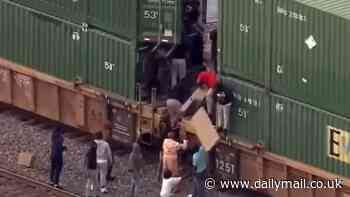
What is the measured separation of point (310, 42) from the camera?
24.4m

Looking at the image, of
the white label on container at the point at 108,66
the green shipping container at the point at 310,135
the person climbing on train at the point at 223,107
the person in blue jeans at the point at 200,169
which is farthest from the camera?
the white label on container at the point at 108,66

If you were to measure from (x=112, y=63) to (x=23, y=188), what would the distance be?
9.54 ft

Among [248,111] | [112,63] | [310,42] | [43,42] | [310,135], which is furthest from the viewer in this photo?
[43,42]

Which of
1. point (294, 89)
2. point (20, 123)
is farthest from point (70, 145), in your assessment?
point (294, 89)

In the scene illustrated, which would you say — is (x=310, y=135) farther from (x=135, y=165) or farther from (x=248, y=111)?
Result: (x=135, y=165)

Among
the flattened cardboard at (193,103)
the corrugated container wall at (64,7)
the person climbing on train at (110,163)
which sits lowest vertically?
the person climbing on train at (110,163)

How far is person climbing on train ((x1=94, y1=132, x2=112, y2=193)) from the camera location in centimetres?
2539

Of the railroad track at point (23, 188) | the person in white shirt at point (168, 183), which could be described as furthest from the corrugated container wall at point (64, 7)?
the person in white shirt at point (168, 183)

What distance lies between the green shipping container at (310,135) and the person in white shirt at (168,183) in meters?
1.76

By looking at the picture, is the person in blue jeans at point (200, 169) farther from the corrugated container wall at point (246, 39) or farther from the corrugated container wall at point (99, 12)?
the corrugated container wall at point (99, 12)

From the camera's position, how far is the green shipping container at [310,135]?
952 inches

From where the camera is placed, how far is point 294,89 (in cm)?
2489

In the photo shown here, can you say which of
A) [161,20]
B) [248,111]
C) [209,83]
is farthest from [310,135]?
[161,20]

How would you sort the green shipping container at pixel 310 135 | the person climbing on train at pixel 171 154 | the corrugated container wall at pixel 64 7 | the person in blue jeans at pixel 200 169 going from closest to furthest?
the green shipping container at pixel 310 135 → the person climbing on train at pixel 171 154 → the person in blue jeans at pixel 200 169 → the corrugated container wall at pixel 64 7
